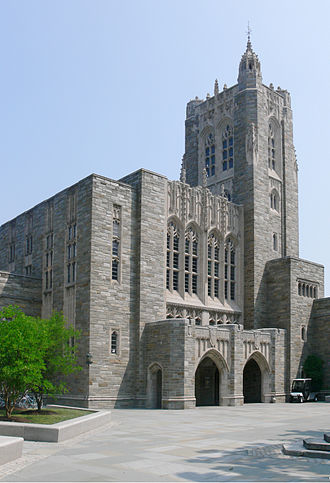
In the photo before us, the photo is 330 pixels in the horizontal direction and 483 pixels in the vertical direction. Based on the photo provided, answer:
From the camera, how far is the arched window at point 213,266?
42719 mm

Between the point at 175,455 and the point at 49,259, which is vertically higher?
the point at 49,259

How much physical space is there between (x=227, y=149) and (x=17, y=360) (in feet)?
107

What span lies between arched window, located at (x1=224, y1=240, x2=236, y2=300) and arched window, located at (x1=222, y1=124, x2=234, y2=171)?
26.3 ft

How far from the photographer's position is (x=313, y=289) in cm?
4669

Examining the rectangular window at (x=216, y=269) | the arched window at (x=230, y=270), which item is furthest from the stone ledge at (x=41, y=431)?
the arched window at (x=230, y=270)

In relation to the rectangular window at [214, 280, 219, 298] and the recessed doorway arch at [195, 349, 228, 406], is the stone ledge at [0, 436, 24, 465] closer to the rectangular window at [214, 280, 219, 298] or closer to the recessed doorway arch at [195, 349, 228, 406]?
the recessed doorway arch at [195, 349, 228, 406]

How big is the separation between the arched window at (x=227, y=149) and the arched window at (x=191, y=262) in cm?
989

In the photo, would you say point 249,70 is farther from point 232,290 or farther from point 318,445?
point 318,445

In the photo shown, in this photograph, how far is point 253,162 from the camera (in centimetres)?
4678

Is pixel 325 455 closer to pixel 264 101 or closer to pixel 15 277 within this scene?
pixel 15 277

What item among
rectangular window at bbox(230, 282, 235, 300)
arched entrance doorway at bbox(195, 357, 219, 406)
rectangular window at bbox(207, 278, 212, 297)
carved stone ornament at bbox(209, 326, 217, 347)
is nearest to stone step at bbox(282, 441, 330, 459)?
carved stone ornament at bbox(209, 326, 217, 347)

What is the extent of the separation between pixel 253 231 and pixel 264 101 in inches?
466

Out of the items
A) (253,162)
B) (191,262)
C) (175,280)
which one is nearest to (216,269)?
(191,262)

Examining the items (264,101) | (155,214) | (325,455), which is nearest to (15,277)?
(155,214)
